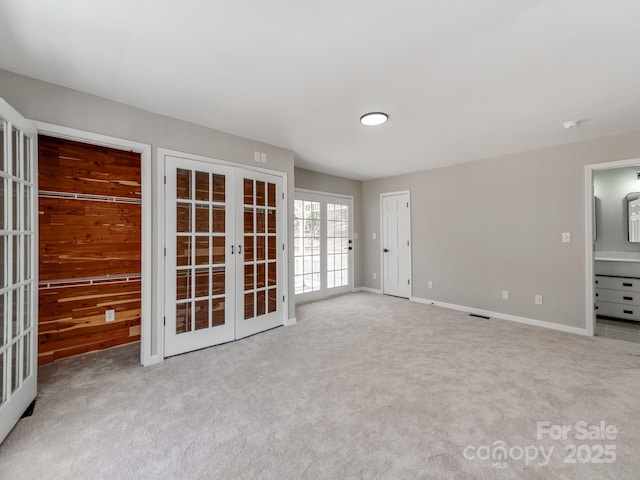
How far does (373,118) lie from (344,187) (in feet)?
9.53

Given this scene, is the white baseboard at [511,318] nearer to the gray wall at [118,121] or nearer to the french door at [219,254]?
the french door at [219,254]

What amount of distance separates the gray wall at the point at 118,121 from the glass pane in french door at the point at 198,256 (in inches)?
6.6

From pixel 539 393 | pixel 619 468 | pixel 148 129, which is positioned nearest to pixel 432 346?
pixel 539 393

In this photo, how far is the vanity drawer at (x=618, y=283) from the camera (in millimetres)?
3730

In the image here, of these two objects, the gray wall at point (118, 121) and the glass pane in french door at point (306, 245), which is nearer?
the gray wall at point (118, 121)

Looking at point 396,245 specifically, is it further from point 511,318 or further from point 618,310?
point 618,310

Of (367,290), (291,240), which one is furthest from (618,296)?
(291,240)

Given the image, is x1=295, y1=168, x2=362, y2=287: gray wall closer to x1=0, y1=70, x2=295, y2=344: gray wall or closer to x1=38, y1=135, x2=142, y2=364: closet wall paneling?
x1=0, y1=70, x2=295, y2=344: gray wall

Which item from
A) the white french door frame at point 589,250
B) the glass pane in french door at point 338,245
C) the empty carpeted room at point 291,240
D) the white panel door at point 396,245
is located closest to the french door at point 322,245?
the glass pane in french door at point 338,245

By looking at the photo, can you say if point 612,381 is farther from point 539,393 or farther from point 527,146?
point 527,146

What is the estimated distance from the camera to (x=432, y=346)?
3055 millimetres

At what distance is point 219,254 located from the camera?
10.3 feet

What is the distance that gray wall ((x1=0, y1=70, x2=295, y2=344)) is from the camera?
212cm

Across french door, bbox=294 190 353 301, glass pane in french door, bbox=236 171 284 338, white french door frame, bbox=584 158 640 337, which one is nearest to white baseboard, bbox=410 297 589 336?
white french door frame, bbox=584 158 640 337
